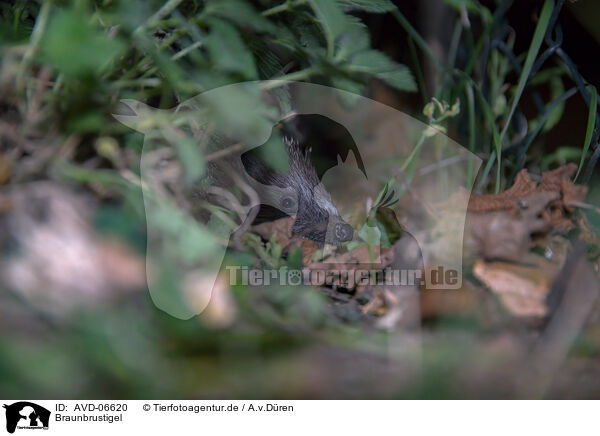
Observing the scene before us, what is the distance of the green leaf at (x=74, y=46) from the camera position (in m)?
0.59

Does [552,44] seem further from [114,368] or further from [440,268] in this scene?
[114,368]

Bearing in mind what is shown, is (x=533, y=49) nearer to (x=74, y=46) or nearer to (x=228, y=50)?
(x=228, y=50)

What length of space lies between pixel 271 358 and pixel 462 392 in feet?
0.79

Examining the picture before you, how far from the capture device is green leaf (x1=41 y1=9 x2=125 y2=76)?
0.59 metres

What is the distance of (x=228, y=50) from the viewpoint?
71 cm

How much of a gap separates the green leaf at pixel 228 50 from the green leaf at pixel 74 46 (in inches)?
5.8

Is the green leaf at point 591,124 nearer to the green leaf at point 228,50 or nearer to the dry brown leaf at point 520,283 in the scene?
the dry brown leaf at point 520,283

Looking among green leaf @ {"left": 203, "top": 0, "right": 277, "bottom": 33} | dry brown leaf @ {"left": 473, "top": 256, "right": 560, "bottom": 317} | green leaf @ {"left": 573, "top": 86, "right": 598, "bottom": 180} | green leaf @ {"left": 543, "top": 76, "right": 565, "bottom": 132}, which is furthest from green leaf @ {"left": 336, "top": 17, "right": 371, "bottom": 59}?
green leaf @ {"left": 543, "top": 76, "right": 565, "bottom": 132}

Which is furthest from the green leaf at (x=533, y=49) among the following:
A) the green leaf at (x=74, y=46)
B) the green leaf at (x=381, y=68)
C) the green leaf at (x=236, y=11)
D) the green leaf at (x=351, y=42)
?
the green leaf at (x=74, y=46)

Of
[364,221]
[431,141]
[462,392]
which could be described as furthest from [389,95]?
[462,392]

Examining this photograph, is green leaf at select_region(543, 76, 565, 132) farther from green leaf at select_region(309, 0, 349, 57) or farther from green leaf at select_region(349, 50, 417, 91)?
green leaf at select_region(309, 0, 349, 57)
